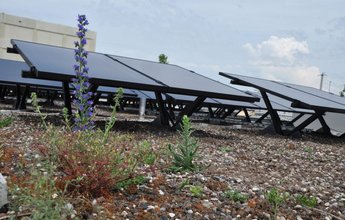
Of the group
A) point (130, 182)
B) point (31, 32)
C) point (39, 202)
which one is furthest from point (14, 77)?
point (31, 32)

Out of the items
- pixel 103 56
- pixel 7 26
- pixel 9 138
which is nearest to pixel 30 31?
pixel 7 26

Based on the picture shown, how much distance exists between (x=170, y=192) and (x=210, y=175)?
0.89 metres

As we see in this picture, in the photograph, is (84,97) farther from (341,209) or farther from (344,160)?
(344,160)

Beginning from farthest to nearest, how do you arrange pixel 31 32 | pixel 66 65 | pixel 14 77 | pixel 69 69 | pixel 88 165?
pixel 31 32, pixel 14 77, pixel 66 65, pixel 69 69, pixel 88 165

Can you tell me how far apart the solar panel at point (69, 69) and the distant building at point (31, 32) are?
134 feet

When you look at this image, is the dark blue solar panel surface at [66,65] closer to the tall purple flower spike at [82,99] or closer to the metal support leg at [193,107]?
the metal support leg at [193,107]

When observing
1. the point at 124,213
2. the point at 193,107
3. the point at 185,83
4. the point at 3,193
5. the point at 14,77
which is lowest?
the point at 124,213

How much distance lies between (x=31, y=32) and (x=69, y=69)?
47.8 metres

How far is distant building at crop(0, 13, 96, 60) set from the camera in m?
49.3

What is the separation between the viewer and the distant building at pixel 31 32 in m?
49.3

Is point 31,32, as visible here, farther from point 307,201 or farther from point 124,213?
point 124,213

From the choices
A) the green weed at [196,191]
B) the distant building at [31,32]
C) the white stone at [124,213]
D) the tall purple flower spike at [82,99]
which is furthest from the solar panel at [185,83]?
the distant building at [31,32]

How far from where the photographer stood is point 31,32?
51.3m

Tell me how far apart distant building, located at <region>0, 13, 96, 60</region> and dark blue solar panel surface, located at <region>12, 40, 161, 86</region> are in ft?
133
